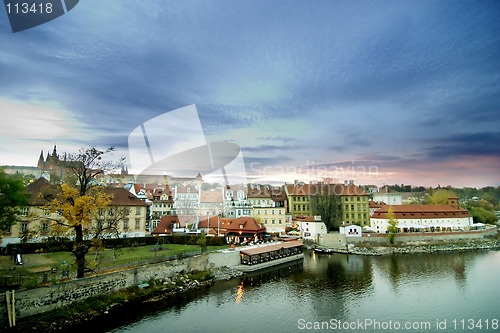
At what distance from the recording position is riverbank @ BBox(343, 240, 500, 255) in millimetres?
37000

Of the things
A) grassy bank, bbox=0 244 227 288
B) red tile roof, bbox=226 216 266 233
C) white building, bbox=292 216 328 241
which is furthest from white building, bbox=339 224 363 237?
grassy bank, bbox=0 244 227 288

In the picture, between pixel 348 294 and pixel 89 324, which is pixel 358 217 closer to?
pixel 348 294

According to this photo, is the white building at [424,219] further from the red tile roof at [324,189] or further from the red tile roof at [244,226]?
the red tile roof at [244,226]

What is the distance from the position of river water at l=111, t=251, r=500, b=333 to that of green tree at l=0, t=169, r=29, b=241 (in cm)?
1023

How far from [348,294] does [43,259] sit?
882 inches

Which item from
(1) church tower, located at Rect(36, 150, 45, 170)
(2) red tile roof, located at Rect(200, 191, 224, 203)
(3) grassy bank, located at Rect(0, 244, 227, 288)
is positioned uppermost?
(1) church tower, located at Rect(36, 150, 45, 170)

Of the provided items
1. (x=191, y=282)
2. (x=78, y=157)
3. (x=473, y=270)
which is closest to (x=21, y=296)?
(x=78, y=157)

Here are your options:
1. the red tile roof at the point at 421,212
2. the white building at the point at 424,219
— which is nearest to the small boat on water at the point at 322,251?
the white building at the point at 424,219

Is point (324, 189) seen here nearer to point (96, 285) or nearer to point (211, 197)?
point (211, 197)

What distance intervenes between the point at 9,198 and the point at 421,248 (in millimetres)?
42699

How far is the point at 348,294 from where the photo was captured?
2112 cm

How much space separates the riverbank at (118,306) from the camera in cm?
1519

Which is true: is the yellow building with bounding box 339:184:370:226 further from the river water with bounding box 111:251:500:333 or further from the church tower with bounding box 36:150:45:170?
the church tower with bounding box 36:150:45:170

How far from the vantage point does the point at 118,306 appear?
18.3m
